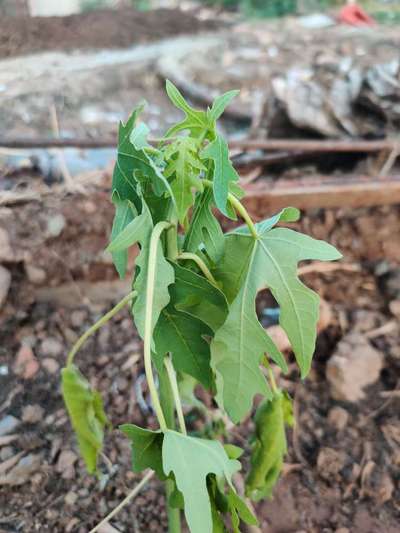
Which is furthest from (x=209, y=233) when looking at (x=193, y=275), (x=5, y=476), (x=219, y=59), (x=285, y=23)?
(x=285, y=23)

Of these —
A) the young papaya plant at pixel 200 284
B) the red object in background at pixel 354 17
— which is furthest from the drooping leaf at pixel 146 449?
the red object in background at pixel 354 17

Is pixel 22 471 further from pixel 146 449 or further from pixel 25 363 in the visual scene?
pixel 146 449

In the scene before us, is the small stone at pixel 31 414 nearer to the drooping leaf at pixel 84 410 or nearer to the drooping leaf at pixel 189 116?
the drooping leaf at pixel 84 410

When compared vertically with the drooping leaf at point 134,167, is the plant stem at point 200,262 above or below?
below

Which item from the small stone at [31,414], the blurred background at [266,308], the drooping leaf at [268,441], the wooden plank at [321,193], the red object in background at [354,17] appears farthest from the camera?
the red object in background at [354,17]

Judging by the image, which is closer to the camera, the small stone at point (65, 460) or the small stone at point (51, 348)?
the small stone at point (65, 460)


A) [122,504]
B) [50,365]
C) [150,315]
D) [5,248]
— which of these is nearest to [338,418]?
[122,504]

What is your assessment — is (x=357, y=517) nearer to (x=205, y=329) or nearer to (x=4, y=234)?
(x=205, y=329)

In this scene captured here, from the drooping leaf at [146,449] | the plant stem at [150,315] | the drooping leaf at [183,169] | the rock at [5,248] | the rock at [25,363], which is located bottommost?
the rock at [25,363]
